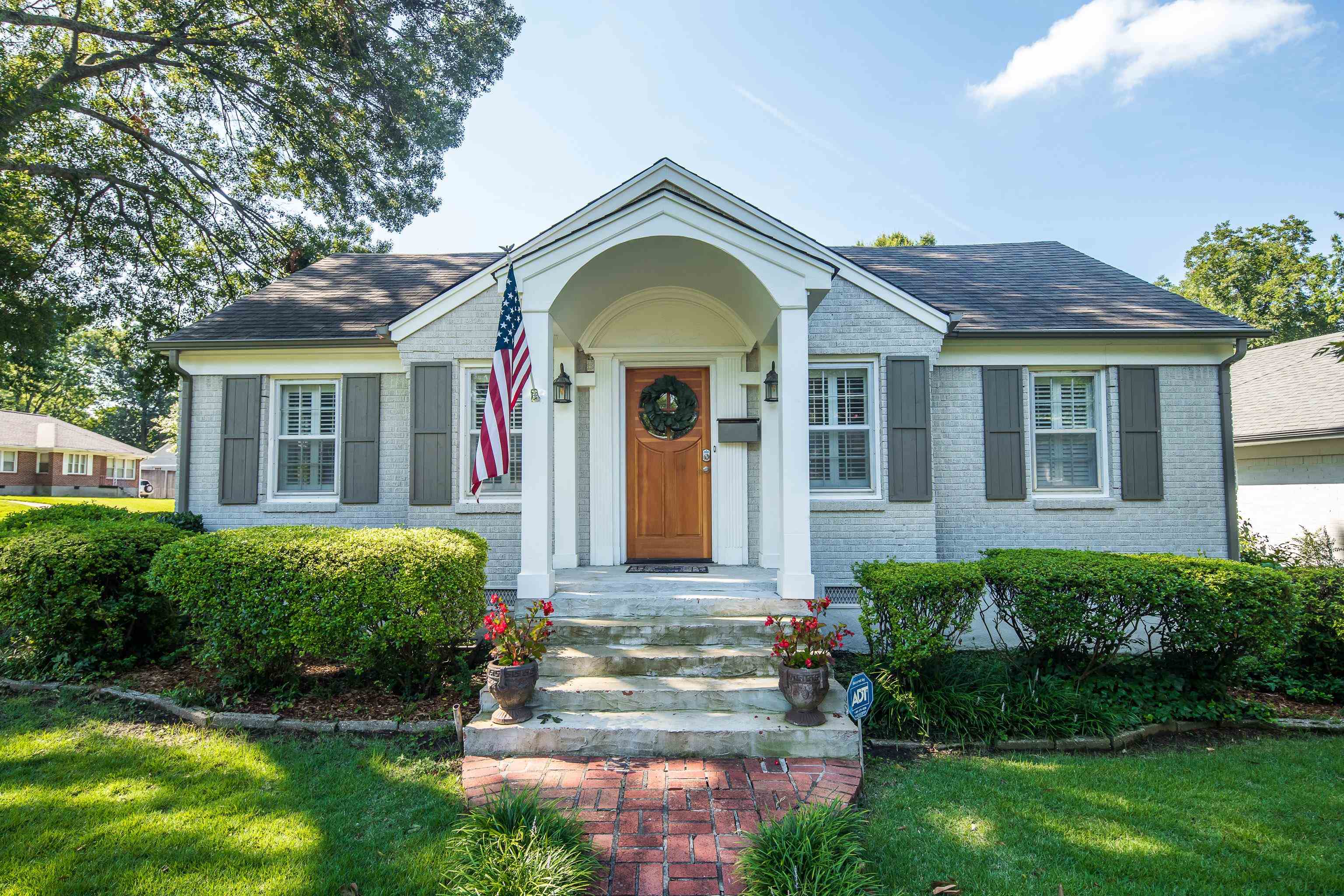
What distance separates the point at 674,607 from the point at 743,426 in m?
2.48

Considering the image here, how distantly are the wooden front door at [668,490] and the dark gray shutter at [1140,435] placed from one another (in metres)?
4.54

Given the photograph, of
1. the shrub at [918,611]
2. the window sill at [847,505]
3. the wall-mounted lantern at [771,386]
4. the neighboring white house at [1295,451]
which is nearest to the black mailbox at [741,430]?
the wall-mounted lantern at [771,386]

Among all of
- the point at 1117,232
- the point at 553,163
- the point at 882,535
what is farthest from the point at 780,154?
the point at 1117,232

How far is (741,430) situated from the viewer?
677 cm

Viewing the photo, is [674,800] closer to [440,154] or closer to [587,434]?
[587,434]

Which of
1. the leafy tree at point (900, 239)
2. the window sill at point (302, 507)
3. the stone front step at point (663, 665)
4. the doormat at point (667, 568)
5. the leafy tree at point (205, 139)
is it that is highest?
the leafy tree at point (900, 239)

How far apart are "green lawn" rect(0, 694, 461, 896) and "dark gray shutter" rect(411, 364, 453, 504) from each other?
117 inches

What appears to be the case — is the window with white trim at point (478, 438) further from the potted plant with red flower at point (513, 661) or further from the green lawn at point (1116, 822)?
the green lawn at point (1116, 822)

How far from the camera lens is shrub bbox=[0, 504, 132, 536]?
587 cm

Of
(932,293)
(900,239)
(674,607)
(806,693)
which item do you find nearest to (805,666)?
(806,693)

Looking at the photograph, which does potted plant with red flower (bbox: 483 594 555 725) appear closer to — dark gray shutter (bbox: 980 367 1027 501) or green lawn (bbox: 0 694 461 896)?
green lawn (bbox: 0 694 461 896)

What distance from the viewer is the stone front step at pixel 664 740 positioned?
3773mm

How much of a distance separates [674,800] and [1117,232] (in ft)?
64.7

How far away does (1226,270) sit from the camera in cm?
2462
